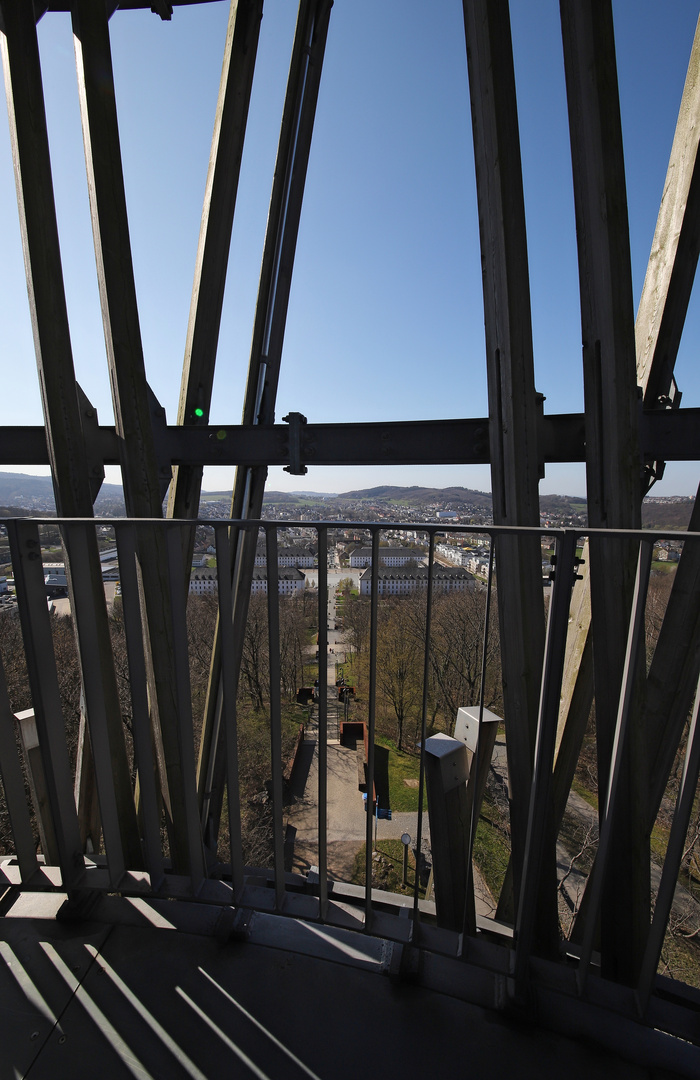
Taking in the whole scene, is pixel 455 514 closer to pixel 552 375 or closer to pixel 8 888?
pixel 552 375

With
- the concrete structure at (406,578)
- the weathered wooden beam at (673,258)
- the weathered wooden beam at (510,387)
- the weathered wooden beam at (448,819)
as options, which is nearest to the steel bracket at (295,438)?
the concrete structure at (406,578)

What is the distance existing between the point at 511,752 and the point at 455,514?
3.35 ft

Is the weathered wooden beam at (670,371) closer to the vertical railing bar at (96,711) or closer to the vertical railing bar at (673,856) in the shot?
the vertical railing bar at (673,856)

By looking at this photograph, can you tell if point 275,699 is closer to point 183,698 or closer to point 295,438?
point 183,698

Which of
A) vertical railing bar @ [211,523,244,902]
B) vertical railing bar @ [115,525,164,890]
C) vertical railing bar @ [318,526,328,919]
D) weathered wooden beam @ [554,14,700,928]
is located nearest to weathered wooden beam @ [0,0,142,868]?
vertical railing bar @ [115,525,164,890]

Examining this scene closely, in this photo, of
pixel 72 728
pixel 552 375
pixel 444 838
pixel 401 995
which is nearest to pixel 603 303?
pixel 552 375

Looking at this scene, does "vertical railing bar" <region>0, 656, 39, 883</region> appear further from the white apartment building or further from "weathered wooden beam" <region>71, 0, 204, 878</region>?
the white apartment building

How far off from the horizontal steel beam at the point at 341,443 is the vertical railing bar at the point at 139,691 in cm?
94

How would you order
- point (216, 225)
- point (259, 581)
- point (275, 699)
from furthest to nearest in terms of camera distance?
point (259, 581) < point (216, 225) < point (275, 699)

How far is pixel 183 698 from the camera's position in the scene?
44.9 inches

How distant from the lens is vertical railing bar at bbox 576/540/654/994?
Answer: 84 centimetres

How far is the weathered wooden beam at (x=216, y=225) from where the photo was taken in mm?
2045

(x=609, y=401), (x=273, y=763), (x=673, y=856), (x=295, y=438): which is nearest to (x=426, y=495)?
(x=295, y=438)

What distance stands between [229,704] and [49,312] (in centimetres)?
157
